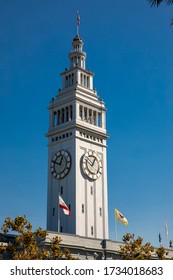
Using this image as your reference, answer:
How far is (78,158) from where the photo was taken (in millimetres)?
84312

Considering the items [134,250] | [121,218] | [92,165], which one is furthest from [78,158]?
[134,250]

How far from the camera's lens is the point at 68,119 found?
89.4 m

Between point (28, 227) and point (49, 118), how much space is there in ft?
143

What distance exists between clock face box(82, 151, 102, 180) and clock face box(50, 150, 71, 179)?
10.4ft

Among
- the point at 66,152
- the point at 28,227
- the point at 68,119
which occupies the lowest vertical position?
the point at 28,227

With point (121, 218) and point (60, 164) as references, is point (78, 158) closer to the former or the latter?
point (60, 164)

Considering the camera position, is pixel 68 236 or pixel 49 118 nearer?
pixel 68 236

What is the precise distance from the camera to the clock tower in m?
82.0

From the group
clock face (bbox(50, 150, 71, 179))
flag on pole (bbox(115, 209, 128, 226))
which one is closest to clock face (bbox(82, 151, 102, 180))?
clock face (bbox(50, 150, 71, 179))

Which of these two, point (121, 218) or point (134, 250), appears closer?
point (134, 250)

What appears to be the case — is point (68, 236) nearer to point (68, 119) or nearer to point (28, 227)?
point (28, 227)

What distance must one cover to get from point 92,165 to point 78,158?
389 centimetres

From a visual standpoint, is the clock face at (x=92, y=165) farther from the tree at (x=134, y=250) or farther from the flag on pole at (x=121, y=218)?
the tree at (x=134, y=250)
